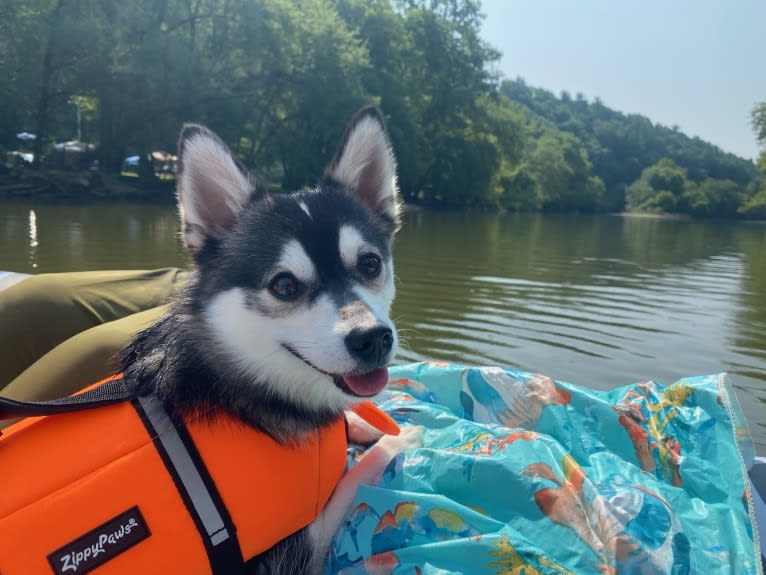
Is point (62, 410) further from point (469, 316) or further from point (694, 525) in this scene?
point (469, 316)

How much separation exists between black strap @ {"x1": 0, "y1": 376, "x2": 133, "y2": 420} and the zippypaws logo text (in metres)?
0.40

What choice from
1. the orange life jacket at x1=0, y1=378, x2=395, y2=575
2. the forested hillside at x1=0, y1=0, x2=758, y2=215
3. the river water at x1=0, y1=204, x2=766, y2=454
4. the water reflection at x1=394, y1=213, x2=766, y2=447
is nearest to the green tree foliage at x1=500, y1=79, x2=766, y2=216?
the forested hillside at x1=0, y1=0, x2=758, y2=215

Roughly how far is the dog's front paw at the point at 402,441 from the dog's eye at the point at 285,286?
2.71 feet

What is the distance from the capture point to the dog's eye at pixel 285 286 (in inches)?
94.3

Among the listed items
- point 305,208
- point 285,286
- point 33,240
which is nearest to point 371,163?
point 305,208

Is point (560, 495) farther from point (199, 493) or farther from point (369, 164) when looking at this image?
point (369, 164)

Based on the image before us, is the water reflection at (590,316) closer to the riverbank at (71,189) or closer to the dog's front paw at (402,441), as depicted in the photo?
the dog's front paw at (402,441)

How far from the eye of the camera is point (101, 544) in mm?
1904

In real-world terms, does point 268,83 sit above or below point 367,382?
above

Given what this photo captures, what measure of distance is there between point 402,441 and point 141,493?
1151mm

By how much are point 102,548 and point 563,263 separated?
49.7 feet

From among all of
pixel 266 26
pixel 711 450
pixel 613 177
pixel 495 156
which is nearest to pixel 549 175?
pixel 495 156

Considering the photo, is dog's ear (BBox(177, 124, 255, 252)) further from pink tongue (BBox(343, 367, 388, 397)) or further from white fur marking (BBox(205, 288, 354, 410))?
pink tongue (BBox(343, 367, 388, 397))

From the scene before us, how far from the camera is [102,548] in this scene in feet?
6.24
